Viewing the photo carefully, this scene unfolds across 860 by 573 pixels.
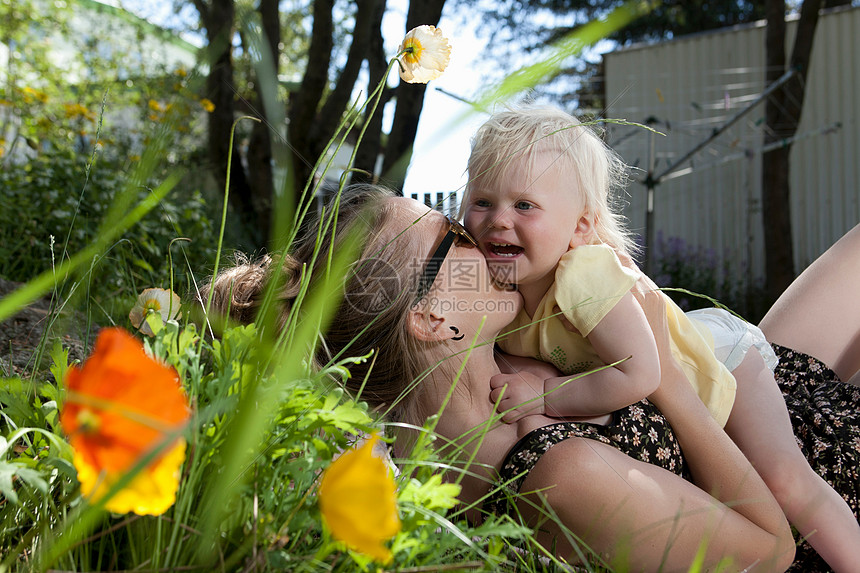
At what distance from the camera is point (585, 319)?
1467 millimetres

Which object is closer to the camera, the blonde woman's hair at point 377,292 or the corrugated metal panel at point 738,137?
the blonde woman's hair at point 377,292

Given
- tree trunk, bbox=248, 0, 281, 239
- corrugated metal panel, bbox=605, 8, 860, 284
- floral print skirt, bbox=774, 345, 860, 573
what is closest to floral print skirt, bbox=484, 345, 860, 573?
floral print skirt, bbox=774, 345, 860, 573

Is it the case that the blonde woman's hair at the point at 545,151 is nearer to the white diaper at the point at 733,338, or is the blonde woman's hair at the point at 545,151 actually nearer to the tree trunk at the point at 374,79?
the white diaper at the point at 733,338

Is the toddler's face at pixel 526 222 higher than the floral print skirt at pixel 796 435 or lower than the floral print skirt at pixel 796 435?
higher

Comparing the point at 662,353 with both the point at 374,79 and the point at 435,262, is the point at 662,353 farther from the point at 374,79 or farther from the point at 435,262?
the point at 374,79

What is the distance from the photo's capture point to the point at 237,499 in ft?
2.27

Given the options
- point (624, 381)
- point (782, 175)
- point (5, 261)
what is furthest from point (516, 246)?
point (782, 175)

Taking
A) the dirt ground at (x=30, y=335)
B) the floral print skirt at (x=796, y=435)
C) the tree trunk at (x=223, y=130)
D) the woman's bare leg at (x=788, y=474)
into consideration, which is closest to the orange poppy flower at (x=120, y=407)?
the floral print skirt at (x=796, y=435)

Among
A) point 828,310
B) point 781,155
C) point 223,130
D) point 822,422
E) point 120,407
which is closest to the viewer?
point 120,407

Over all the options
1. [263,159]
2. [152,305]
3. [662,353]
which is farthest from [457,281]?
[263,159]

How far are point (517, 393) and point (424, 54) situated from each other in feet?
2.39

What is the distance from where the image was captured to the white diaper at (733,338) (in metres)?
1.84

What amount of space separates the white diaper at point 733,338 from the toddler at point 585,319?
0.04 ft

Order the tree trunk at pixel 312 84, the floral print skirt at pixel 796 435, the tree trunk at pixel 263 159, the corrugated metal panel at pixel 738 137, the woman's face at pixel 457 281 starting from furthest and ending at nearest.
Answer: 1. the corrugated metal panel at pixel 738 137
2. the tree trunk at pixel 263 159
3. the tree trunk at pixel 312 84
4. the woman's face at pixel 457 281
5. the floral print skirt at pixel 796 435
